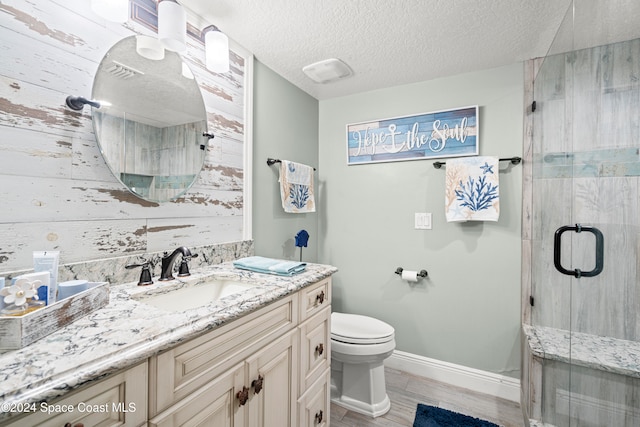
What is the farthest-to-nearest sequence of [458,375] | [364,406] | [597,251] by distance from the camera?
1. [458,375]
2. [364,406]
3. [597,251]

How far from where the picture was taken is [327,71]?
2025 millimetres

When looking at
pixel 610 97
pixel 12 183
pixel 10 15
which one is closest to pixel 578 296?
pixel 610 97

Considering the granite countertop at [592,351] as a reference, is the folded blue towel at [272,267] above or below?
above

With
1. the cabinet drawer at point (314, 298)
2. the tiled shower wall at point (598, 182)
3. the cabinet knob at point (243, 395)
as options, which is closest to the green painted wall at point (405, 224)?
the tiled shower wall at point (598, 182)

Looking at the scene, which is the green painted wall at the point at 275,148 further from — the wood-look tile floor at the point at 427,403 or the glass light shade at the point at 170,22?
the wood-look tile floor at the point at 427,403

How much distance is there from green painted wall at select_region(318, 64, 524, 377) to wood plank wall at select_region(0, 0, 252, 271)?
1508 mm

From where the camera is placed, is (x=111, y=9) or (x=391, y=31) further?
(x=391, y=31)

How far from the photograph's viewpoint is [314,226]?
2578 millimetres

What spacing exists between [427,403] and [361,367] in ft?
1.73

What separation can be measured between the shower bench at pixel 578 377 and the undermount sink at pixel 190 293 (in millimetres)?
1333

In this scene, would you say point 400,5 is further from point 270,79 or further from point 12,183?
point 12,183

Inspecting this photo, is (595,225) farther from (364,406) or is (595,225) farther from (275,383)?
(364,406)

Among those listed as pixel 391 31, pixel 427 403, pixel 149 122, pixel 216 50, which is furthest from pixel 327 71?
pixel 427 403

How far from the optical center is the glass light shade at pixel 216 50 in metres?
1.47
